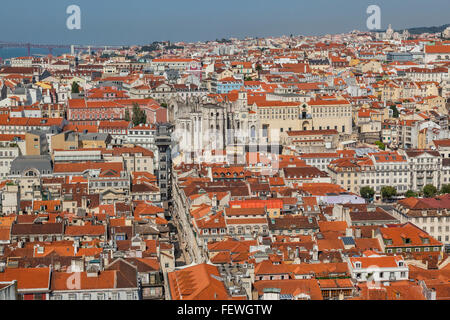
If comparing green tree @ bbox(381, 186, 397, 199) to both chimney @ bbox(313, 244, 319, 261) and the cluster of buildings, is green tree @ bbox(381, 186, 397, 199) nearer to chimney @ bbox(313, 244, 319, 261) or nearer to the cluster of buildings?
the cluster of buildings

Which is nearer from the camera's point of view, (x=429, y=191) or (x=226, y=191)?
(x=226, y=191)

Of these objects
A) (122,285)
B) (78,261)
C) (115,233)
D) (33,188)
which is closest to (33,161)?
(33,188)

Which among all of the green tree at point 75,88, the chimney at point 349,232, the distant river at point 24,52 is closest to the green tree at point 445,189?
the chimney at point 349,232

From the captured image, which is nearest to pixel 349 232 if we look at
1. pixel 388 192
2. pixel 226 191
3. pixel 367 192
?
pixel 226 191

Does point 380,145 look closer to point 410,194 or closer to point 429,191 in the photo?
point 429,191

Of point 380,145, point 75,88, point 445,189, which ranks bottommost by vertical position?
point 445,189

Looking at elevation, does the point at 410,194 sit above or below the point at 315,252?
below
